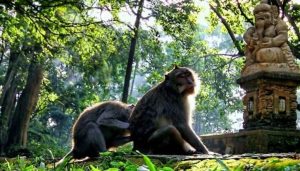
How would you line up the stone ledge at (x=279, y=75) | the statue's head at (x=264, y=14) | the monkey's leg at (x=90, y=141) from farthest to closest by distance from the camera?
A: 1. the statue's head at (x=264, y=14)
2. the stone ledge at (x=279, y=75)
3. the monkey's leg at (x=90, y=141)

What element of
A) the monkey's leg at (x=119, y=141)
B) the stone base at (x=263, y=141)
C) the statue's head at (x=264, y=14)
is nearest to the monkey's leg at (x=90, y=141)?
the monkey's leg at (x=119, y=141)

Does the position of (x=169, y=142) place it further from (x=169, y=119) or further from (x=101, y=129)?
(x=101, y=129)

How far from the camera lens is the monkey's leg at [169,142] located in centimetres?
632

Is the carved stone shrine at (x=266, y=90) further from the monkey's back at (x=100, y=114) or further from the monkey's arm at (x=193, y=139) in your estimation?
the monkey's back at (x=100, y=114)

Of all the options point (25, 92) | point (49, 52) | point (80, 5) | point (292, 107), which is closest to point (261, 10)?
point (292, 107)

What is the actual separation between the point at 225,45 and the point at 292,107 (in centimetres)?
5823

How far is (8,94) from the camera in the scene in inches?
867

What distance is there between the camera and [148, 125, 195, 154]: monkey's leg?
6316 mm

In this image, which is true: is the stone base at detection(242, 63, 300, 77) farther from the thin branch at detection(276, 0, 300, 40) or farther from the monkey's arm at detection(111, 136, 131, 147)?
the thin branch at detection(276, 0, 300, 40)

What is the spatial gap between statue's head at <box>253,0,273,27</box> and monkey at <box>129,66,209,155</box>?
12.0 feet

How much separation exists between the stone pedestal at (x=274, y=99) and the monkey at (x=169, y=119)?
2.67 m

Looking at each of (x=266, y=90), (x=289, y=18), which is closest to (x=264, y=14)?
(x=266, y=90)

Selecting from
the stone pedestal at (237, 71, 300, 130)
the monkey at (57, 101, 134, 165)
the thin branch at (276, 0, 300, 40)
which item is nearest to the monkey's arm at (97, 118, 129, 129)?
the monkey at (57, 101, 134, 165)

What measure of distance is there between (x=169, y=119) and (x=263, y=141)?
2.42 metres
